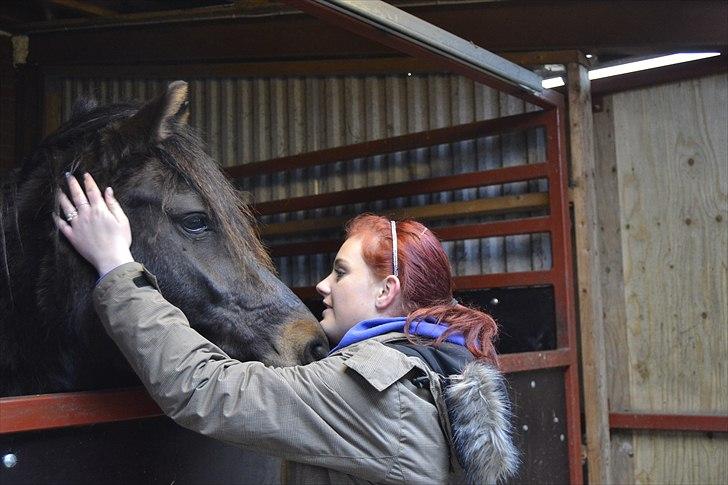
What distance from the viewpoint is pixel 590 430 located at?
3.89 metres

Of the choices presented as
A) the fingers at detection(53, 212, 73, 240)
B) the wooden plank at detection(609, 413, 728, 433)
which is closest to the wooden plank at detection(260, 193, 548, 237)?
the wooden plank at detection(609, 413, 728, 433)

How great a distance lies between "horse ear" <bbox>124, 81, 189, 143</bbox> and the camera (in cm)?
191

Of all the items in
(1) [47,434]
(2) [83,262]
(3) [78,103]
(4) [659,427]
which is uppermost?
(3) [78,103]

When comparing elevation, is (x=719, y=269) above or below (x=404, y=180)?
below

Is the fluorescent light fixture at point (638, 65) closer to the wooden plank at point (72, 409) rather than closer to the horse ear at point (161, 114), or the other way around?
the horse ear at point (161, 114)

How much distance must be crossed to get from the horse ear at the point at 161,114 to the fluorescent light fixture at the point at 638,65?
2746mm

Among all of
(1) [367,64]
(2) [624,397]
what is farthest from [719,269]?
(1) [367,64]

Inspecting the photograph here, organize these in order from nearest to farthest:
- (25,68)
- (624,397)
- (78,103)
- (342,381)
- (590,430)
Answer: (342,381), (78,103), (590,430), (624,397), (25,68)

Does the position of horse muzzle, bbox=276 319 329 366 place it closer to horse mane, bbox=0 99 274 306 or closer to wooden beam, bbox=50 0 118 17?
horse mane, bbox=0 99 274 306

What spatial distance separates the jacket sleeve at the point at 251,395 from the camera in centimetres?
152

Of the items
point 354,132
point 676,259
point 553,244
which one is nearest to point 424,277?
point 553,244

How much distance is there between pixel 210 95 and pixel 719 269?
3.11 meters

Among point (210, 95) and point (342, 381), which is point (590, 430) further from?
point (210, 95)

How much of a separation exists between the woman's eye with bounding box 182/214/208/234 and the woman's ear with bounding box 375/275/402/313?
1.56ft
